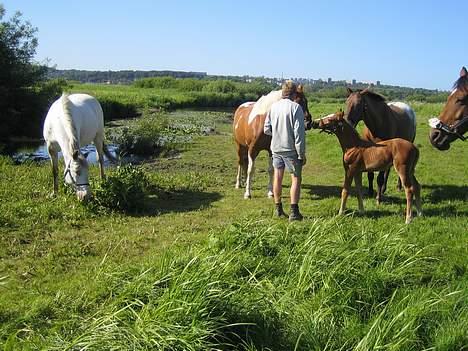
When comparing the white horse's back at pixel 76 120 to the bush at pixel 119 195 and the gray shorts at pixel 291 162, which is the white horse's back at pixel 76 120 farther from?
the gray shorts at pixel 291 162

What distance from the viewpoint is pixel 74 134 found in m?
8.89

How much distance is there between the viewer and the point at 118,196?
8508mm

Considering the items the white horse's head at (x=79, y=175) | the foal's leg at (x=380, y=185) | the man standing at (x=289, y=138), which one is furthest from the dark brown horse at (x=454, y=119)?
the white horse's head at (x=79, y=175)

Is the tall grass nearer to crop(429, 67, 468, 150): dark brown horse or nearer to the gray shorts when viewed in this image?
the gray shorts

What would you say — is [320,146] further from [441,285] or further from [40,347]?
[40,347]

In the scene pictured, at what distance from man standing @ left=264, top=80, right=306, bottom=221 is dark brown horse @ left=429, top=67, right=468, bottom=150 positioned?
201cm

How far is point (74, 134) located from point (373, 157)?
5.34 m

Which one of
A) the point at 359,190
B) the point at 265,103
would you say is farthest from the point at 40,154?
the point at 359,190

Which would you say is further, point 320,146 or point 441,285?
→ point 320,146

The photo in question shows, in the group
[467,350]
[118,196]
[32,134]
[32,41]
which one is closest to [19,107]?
[32,134]

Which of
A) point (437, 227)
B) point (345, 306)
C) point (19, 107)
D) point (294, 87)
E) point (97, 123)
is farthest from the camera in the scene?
point (19, 107)

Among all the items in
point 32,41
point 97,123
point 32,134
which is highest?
point 32,41

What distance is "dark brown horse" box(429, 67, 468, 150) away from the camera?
23.3ft

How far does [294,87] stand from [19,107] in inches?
714
